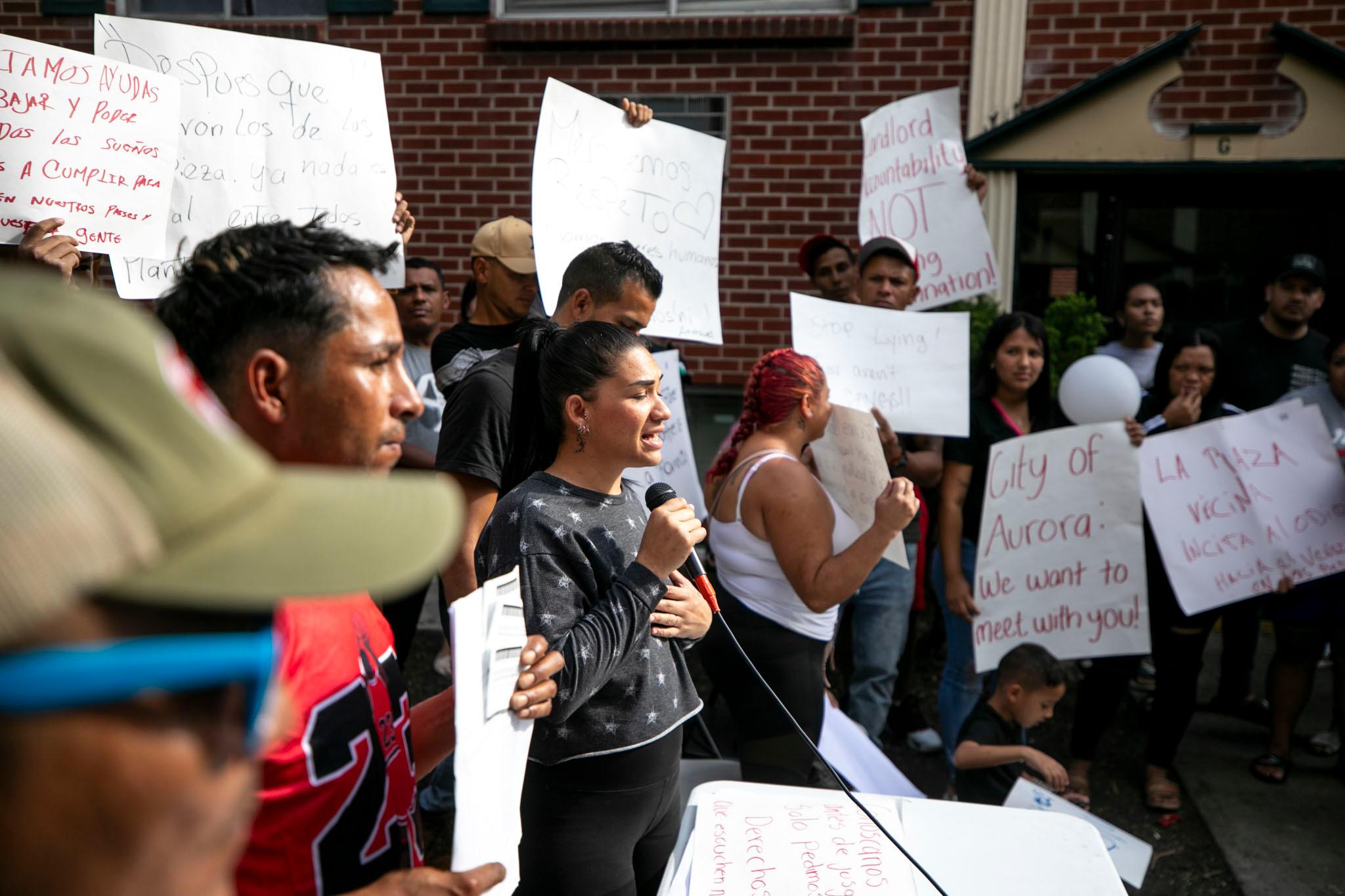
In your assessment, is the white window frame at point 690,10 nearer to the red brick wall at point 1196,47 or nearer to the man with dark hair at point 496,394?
the red brick wall at point 1196,47

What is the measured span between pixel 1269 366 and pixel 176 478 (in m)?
4.85

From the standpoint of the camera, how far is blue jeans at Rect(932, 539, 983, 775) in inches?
141

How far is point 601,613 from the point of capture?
1.72 m

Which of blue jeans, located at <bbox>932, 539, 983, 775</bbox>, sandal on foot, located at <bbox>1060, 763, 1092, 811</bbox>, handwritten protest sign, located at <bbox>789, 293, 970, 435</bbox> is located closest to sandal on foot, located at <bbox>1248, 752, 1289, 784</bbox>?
sandal on foot, located at <bbox>1060, 763, 1092, 811</bbox>

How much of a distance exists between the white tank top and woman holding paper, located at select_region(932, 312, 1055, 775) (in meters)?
1.01

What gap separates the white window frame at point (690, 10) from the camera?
232 inches

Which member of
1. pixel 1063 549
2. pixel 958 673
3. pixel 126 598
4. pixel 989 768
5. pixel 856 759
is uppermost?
pixel 126 598

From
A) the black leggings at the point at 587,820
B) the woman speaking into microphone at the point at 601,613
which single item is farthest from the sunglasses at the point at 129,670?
the black leggings at the point at 587,820

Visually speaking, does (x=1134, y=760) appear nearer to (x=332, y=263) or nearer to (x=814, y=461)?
(x=814, y=461)

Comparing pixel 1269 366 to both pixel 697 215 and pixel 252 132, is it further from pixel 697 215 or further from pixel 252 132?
pixel 252 132

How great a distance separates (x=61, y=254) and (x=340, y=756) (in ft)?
6.35

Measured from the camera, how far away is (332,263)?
1145 mm

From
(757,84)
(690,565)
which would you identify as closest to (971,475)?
(690,565)

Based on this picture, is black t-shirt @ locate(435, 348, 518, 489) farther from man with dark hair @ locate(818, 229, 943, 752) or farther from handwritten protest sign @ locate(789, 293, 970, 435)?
man with dark hair @ locate(818, 229, 943, 752)
